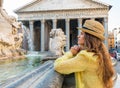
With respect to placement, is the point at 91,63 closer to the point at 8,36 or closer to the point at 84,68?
the point at 84,68

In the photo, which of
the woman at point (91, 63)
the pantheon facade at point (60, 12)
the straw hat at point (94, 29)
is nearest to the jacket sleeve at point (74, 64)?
the woman at point (91, 63)

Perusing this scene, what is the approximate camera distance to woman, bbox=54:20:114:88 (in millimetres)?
1813

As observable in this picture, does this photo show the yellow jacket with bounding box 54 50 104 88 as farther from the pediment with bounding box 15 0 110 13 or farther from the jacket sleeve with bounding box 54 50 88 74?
the pediment with bounding box 15 0 110 13

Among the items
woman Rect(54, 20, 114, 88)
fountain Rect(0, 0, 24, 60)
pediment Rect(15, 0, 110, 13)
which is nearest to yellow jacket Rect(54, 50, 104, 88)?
woman Rect(54, 20, 114, 88)

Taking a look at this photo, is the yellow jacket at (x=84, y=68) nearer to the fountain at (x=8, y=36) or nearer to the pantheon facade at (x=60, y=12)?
the fountain at (x=8, y=36)

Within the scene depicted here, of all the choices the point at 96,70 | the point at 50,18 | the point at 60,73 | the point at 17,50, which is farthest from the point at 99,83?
the point at 50,18

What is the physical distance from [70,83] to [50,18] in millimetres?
40918

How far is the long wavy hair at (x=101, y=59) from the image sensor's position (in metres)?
1.84

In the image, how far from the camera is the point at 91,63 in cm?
180

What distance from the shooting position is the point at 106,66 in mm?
1853

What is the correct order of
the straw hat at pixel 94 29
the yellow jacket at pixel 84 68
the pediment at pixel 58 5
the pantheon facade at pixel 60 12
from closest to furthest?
1. the yellow jacket at pixel 84 68
2. the straw hat at pixel 94 29
3. the pantheon facade at pixel 60 12
4. the pediment at pixel 58 5

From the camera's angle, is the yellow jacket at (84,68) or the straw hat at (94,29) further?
the straw hat at (94,29)

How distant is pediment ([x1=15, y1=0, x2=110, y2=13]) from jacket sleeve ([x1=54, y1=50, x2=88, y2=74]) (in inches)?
1582

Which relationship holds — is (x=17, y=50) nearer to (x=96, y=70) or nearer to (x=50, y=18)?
(x=96, y=70)
